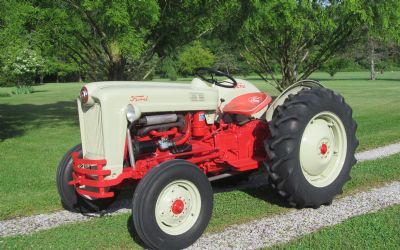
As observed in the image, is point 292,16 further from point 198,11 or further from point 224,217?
point 224,217

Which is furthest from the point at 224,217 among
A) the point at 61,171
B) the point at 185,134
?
the point at 61,171

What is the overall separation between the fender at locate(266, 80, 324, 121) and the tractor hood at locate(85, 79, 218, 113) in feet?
2.55

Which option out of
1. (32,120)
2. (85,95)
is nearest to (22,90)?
(32,120)

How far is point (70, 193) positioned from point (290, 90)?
2848 millimetres

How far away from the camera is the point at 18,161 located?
9398 millimetres

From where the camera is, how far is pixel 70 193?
5336mm

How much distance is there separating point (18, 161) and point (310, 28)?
8583mm

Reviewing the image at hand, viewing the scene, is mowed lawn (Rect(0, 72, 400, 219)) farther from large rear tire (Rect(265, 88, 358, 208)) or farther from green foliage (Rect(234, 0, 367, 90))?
green foliage (Rect(234, 0, 367, 90))

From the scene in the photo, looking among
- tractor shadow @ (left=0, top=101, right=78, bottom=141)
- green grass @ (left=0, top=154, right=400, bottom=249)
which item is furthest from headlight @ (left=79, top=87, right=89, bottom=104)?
tractor shadow @ (left=0, top=101, right=78, bottom=141)

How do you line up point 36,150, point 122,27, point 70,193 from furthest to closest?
1. point 36,150
2. point 122,27
3. point 70,193

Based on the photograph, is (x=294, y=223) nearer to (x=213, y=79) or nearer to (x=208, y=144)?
(x=208, y=144)

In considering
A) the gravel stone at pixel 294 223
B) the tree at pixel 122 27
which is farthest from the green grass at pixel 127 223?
the tree at pixel 122 27

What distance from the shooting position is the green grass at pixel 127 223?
449 centimetres

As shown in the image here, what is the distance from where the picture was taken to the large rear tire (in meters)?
5.09
